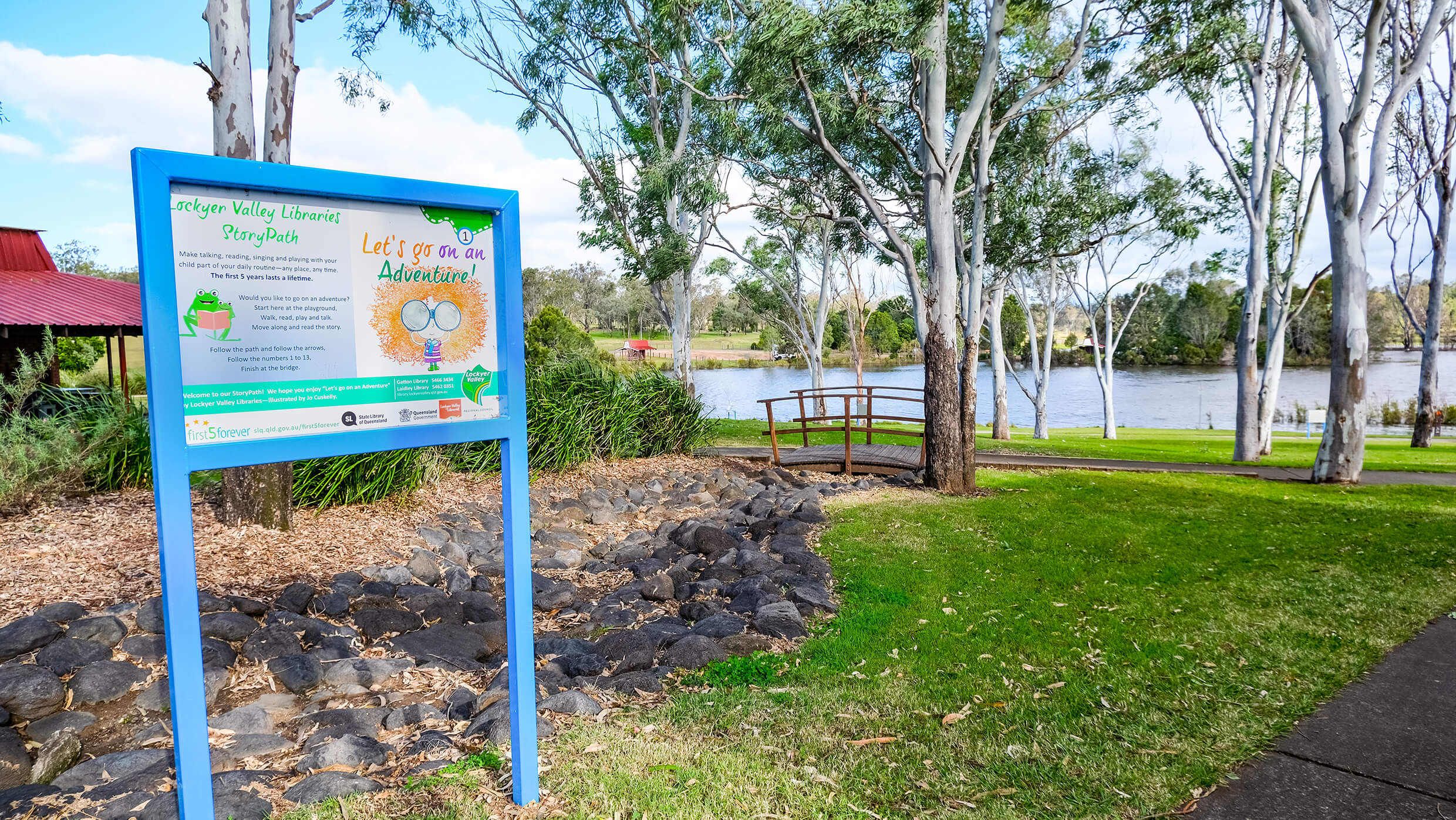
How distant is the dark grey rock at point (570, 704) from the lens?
338cm

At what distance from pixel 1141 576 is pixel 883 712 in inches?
123

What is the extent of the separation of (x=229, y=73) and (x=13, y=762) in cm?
502

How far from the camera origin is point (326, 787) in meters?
2.70

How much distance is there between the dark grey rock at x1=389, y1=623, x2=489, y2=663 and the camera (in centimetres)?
414

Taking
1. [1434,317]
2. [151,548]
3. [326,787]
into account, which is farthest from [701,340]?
[326,787]

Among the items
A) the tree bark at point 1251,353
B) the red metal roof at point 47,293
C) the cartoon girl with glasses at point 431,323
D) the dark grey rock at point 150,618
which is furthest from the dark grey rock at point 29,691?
the tree bark at point 1251,353

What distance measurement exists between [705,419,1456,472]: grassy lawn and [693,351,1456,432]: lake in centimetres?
755

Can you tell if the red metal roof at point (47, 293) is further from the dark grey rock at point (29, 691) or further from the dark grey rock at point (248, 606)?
the dark grey rock at point (29, 691)

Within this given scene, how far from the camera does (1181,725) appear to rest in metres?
3.23

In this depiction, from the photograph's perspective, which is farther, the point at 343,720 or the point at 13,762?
the point at 343,720

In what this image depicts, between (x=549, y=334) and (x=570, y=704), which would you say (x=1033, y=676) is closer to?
(x=570, y=704)

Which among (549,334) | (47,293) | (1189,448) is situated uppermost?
(47,293)

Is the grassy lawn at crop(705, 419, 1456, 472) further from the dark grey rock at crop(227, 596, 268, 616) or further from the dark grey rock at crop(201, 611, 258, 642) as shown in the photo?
the dark grey rock at crop(201, 611, 258, 642)

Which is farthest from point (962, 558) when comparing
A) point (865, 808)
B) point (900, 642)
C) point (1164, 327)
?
point (1164, 327)
